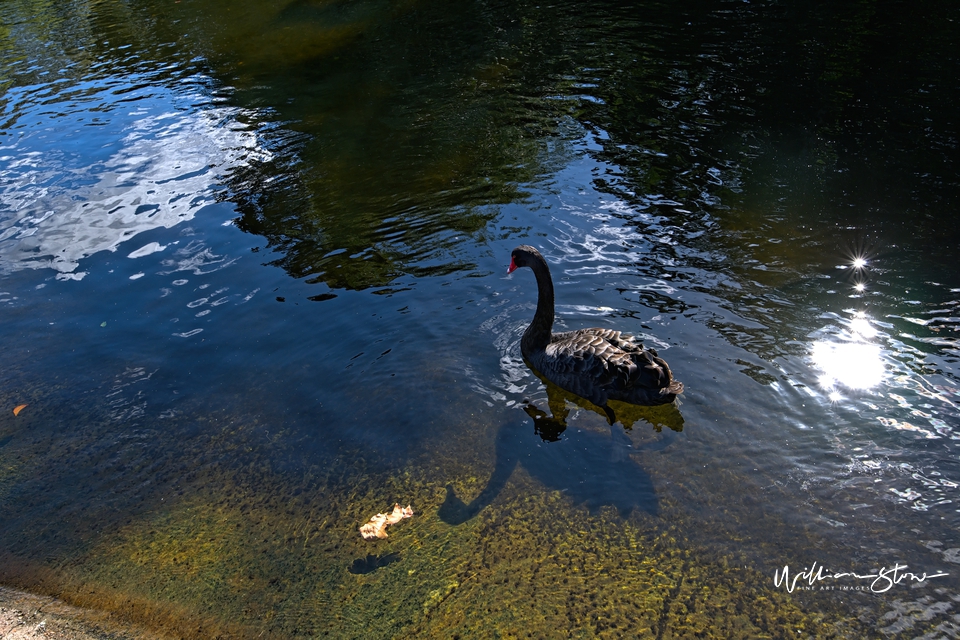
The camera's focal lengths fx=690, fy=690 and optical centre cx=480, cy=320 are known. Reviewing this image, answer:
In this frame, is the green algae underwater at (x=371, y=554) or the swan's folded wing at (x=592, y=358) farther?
the swan's folded wing at (x=592, y=358)

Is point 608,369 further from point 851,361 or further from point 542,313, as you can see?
point 851,361

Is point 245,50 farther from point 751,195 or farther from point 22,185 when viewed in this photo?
point 751,195

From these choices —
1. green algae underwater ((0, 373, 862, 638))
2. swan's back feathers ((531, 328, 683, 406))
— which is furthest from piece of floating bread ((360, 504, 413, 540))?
swan's back feathers ((531, 328, 683, 406))

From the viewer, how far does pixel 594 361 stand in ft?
18.7

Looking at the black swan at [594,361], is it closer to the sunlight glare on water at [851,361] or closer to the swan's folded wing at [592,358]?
the swan's folded wing at [592,358]

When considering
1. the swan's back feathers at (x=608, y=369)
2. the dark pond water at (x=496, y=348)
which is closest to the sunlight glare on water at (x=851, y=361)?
the dark pond water at (x=496, y=348)

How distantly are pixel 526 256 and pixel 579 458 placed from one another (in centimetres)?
205

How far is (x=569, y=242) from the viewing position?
8.08m

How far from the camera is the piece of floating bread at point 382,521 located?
15.9 ft

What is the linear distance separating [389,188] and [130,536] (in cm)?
595

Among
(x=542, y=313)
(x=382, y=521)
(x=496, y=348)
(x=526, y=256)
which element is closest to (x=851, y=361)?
(x=542, y=313)

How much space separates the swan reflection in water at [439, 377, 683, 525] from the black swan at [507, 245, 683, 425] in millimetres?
227

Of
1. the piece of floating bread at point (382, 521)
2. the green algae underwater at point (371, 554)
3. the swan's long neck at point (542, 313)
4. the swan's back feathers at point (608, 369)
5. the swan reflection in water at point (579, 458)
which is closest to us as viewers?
the green algae underwater at point (371, 554)

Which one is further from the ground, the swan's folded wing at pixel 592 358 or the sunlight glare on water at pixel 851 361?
the swan's folded wing at pixel 592 358
